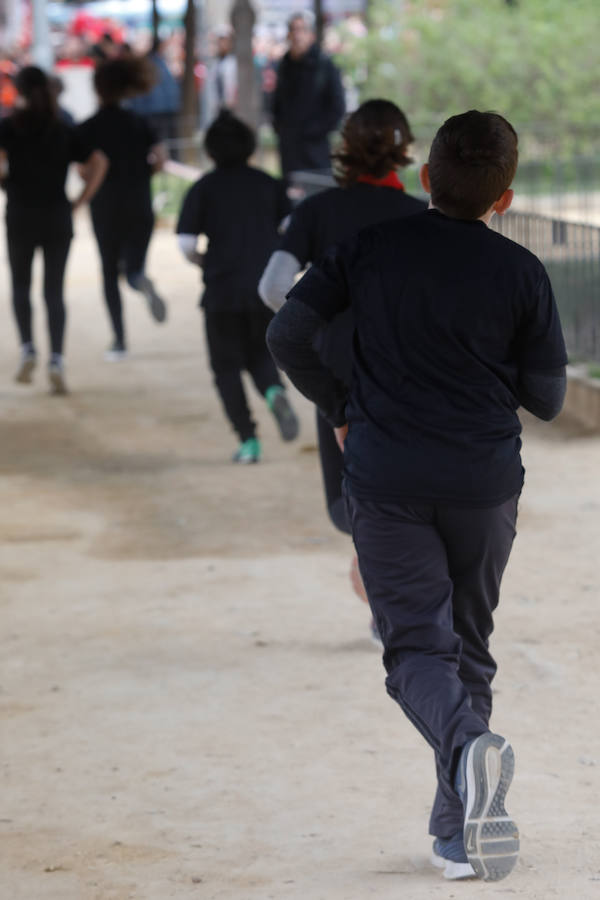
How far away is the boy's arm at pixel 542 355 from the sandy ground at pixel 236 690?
3.22ft

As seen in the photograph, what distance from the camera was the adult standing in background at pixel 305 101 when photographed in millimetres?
15695

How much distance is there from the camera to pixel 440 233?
10.9ft

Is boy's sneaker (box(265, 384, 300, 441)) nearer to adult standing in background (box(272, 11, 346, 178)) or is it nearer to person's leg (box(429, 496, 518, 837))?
person's leg (box(429, 496, 518, 837))

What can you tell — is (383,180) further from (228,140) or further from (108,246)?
(108,246)

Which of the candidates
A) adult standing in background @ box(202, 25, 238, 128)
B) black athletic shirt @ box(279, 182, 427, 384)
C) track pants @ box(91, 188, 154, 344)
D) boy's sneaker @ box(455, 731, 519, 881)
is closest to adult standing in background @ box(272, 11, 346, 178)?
track pants @ box(91, 188, 154, 344)

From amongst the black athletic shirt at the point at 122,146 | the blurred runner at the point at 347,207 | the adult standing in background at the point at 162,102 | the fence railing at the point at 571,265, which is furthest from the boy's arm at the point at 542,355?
the adult standing in background at the point at 162,102

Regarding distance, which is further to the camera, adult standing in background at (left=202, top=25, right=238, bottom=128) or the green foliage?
adult standing in background at (left=202, top=25, right=238, bottom=128)

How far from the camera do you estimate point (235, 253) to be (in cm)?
776

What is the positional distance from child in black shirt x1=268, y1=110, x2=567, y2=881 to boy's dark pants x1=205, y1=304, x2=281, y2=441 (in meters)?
4.50

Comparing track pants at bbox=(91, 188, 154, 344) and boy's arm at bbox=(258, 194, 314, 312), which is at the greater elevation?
boy's arm at bbox=(258, 194, 314, 312)

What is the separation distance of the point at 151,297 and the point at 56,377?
1.11 meters

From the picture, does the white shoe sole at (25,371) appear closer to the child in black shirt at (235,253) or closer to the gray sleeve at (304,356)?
the child in black shirt at (235,253)

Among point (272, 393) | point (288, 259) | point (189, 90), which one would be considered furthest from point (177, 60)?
point (288, 259)

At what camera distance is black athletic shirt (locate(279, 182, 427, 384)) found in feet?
15.8
